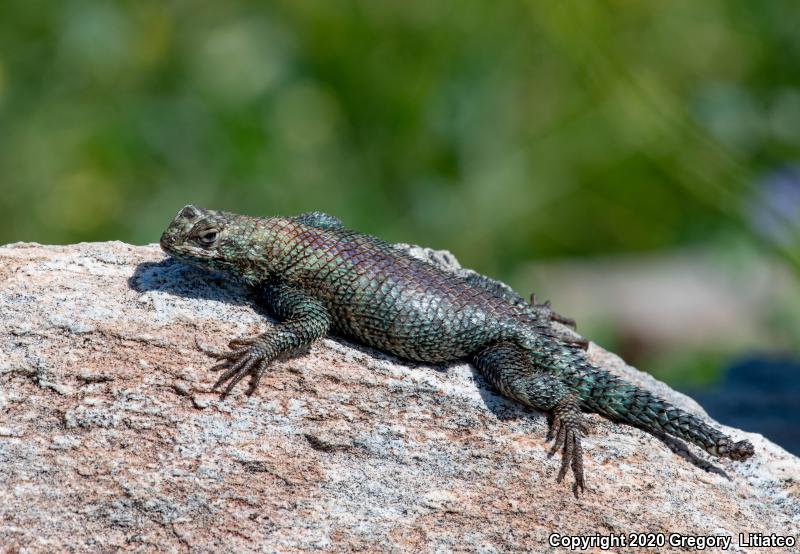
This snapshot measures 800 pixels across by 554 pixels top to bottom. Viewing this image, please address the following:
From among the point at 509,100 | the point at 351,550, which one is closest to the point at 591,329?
the point at 509,100

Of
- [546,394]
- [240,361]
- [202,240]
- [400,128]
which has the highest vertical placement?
[400,128]

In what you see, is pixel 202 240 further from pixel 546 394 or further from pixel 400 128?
pixel 400 128

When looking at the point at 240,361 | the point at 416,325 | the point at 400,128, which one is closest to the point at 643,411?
the point at 416,325

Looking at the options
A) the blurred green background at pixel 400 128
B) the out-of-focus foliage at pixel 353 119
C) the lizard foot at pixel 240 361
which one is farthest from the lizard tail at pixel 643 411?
the out-of-focus foliage at pixel 353 119

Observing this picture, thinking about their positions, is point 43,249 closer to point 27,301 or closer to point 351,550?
point 27,301

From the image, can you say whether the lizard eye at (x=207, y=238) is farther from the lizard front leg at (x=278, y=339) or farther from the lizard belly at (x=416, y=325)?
the lizard belly at (x=416, y=325)

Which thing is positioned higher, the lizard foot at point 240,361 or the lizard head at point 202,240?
the lizard head at point 202,240
